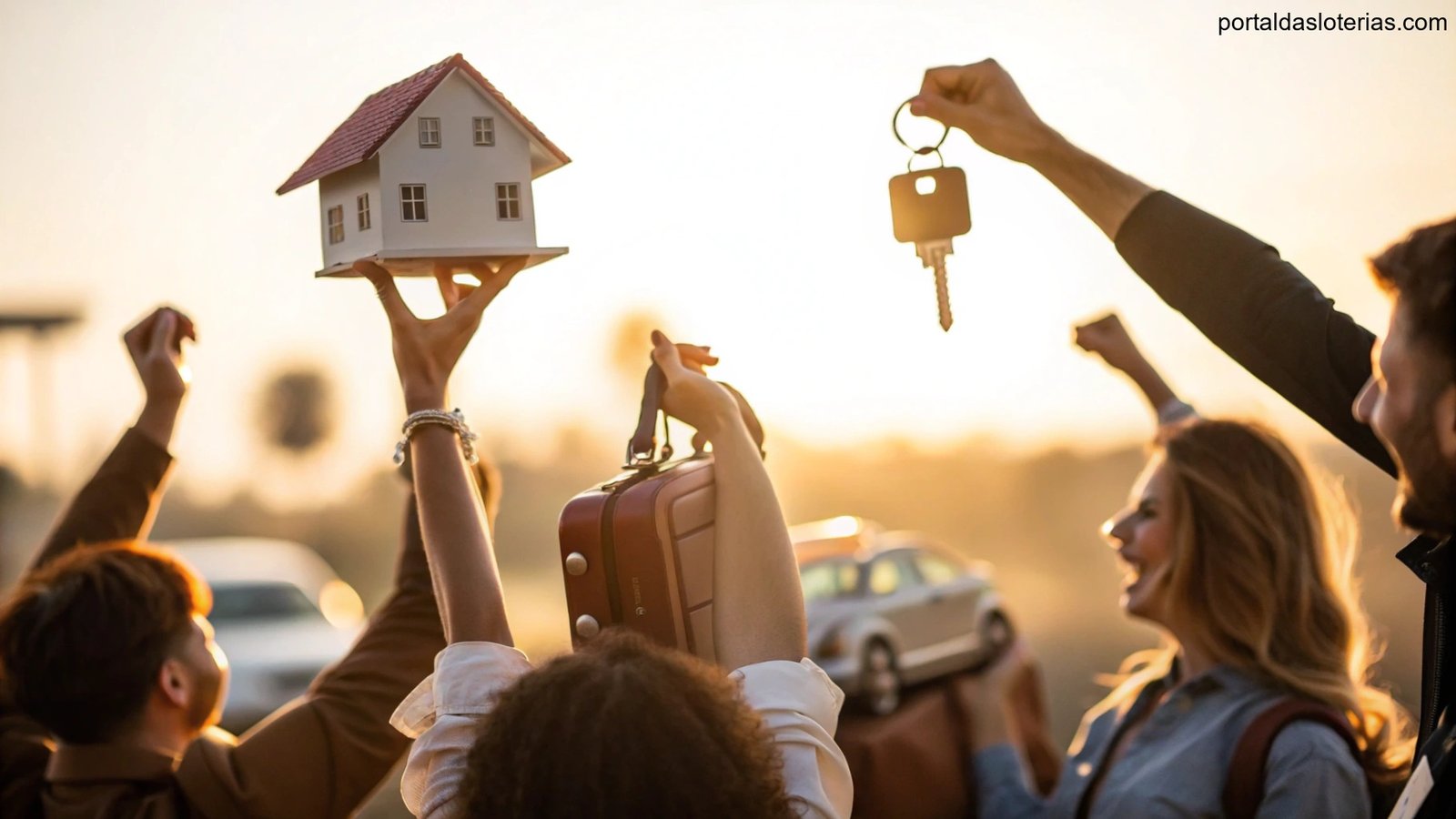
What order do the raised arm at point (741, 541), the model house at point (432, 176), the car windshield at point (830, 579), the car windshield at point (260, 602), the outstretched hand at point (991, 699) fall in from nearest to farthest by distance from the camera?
the raised arm at point (741, 541) → the model house at point (432, 176) → the outstretched hand at point (991, 699) → the car windshield at point (830, 579) → the car windshield at point (260, 602)

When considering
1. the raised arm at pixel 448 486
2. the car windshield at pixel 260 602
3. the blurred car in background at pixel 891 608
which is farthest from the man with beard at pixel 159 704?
the car windshield at pixel 260 602

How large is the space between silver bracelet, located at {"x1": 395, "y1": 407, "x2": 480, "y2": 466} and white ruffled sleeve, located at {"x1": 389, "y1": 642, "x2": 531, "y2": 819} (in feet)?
1.09

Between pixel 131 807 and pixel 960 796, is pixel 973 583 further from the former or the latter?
pixel 131 807

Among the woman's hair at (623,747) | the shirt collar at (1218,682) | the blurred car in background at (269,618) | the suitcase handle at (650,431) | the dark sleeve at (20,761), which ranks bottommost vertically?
the blurred car in background at (269,618)

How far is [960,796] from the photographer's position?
3.44 meters

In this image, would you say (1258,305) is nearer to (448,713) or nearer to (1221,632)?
(1221,632)

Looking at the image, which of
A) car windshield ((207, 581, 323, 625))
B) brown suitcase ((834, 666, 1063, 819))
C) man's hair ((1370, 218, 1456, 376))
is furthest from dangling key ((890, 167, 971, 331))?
car windshield ((207, 581, 323, 625))

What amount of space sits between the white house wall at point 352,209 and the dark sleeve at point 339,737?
538 millimetres

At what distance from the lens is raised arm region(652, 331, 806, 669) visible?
1.88 metres

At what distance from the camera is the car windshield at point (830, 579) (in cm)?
671

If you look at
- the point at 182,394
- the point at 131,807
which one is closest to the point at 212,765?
the point at 131,807

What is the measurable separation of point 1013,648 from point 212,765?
2359 millimetres

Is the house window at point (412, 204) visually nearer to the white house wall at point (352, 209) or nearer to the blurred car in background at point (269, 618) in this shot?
the white house wall at point (352, 209)

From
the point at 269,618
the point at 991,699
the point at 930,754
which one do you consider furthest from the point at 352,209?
the point at 269,618
